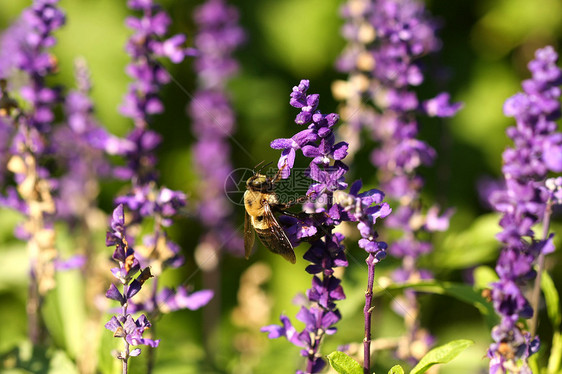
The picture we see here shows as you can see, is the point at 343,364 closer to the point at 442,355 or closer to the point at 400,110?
the point at 442,355

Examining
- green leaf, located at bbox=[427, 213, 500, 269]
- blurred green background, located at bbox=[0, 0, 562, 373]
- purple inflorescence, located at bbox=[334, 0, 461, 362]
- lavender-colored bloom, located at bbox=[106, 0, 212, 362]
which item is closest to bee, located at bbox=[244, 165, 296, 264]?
lavender-colored bloom, located at bbox=[106, 0, 212, 362]

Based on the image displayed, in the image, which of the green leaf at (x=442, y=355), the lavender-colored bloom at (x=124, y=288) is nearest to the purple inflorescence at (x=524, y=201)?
the green leaf at (x=442, y=355)

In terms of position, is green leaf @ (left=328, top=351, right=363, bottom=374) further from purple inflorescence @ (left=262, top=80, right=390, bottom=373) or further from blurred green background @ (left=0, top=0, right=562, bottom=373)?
blurred green background @ (left=0, top=0, right=562, bottom=373)

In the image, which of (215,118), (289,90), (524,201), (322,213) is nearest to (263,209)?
(322,213)

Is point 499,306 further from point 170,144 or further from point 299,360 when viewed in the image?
point 170,144

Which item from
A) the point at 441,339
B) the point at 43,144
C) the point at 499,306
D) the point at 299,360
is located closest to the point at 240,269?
the point at 441,339

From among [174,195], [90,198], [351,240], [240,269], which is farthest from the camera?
[240,269]

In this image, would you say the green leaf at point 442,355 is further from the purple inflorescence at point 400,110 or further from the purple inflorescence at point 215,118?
the purple inflorescence at point 215,118
